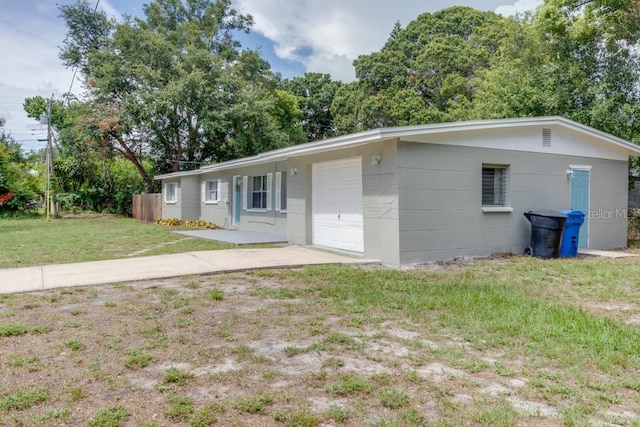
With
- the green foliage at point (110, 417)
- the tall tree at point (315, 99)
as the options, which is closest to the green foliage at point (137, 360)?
the green foliage at point (110, 417)

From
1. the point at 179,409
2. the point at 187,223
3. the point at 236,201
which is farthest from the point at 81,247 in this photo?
the point at 179,409

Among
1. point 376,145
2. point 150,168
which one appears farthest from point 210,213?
point 376,145

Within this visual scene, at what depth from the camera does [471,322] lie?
14.6 ft

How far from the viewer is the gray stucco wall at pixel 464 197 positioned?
26.4 feet

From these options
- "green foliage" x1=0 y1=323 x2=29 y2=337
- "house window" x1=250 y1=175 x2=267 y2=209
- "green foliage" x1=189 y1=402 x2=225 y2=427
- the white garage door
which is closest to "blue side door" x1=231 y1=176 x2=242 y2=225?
"house window" x1=250 y1=175 x2=267 y2=209

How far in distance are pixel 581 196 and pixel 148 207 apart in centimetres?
1931

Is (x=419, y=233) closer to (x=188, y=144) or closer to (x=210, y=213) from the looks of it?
(x=210, y=213)

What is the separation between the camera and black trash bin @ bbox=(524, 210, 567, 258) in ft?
29.1

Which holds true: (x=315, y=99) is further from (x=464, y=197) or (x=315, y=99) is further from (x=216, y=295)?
(x=216, y=295)

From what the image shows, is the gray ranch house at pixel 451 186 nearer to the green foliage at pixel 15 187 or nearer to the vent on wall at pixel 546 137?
the vent on wall at pixel 546 137

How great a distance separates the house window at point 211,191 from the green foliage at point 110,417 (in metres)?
15.8

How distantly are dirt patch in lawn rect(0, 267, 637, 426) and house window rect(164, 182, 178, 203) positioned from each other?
1576cm

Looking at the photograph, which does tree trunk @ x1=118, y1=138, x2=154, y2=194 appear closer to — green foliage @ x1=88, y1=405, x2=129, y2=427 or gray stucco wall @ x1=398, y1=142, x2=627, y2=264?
gray stucco wall @ x1=398, y1=142, x2=627, y2=264

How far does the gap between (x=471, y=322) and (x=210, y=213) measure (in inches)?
620
